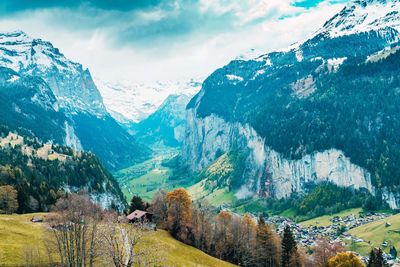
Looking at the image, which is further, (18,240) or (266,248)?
(266,248)

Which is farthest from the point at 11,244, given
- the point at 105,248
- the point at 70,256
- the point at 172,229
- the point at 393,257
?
the point at 393,257

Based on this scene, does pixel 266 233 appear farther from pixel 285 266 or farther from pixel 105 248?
pixel 105 248

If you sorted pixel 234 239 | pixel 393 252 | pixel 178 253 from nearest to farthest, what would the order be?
pixel 178 253 < pixel 234 239 < pixel 393 252

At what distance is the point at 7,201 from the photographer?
134750 mm

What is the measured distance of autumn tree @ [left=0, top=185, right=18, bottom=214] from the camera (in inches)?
5266

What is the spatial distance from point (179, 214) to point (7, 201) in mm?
50315

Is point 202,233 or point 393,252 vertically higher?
point 202,233

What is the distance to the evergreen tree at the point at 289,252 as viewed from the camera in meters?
126

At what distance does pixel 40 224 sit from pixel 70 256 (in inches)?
1075

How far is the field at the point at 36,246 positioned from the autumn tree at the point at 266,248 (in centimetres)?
2106

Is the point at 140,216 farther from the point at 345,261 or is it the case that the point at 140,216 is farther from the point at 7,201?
the point at 345,261

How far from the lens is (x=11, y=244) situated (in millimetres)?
86938

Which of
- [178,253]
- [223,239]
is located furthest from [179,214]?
[178,253]

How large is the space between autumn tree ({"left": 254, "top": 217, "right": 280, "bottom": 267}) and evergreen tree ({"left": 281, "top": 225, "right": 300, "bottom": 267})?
5.98m
